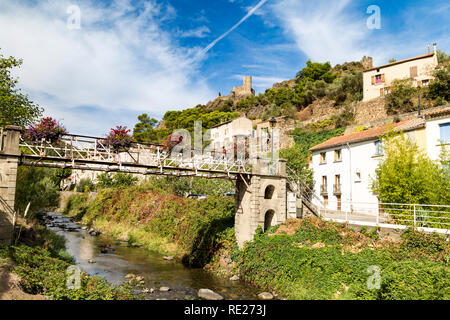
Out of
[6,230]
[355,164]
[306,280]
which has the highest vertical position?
[355,164]

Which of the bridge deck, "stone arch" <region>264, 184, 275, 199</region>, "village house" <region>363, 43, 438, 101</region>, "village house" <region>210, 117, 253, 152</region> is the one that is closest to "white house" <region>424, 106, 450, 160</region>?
"stone arch" <region>264, 184, 275, 199</region>

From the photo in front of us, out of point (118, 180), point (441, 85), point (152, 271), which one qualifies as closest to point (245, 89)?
point (118, 180)

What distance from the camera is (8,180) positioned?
44.3ft

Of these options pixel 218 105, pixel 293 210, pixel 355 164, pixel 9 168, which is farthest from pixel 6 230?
pixel 218 105

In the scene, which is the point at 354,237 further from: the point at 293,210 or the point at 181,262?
the point at 181,262

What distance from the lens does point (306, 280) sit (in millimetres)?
14852

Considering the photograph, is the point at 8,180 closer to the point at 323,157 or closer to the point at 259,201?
the point at 259,201

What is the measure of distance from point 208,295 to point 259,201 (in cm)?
711

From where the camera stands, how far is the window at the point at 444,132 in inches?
875

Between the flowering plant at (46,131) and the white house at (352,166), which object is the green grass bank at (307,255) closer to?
the white house at (352,166)

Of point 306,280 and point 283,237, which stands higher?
point 283,237

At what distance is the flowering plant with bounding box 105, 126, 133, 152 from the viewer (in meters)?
15.7

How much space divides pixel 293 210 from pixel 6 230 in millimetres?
16826

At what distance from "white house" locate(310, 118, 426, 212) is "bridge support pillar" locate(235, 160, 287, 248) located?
7521mm
